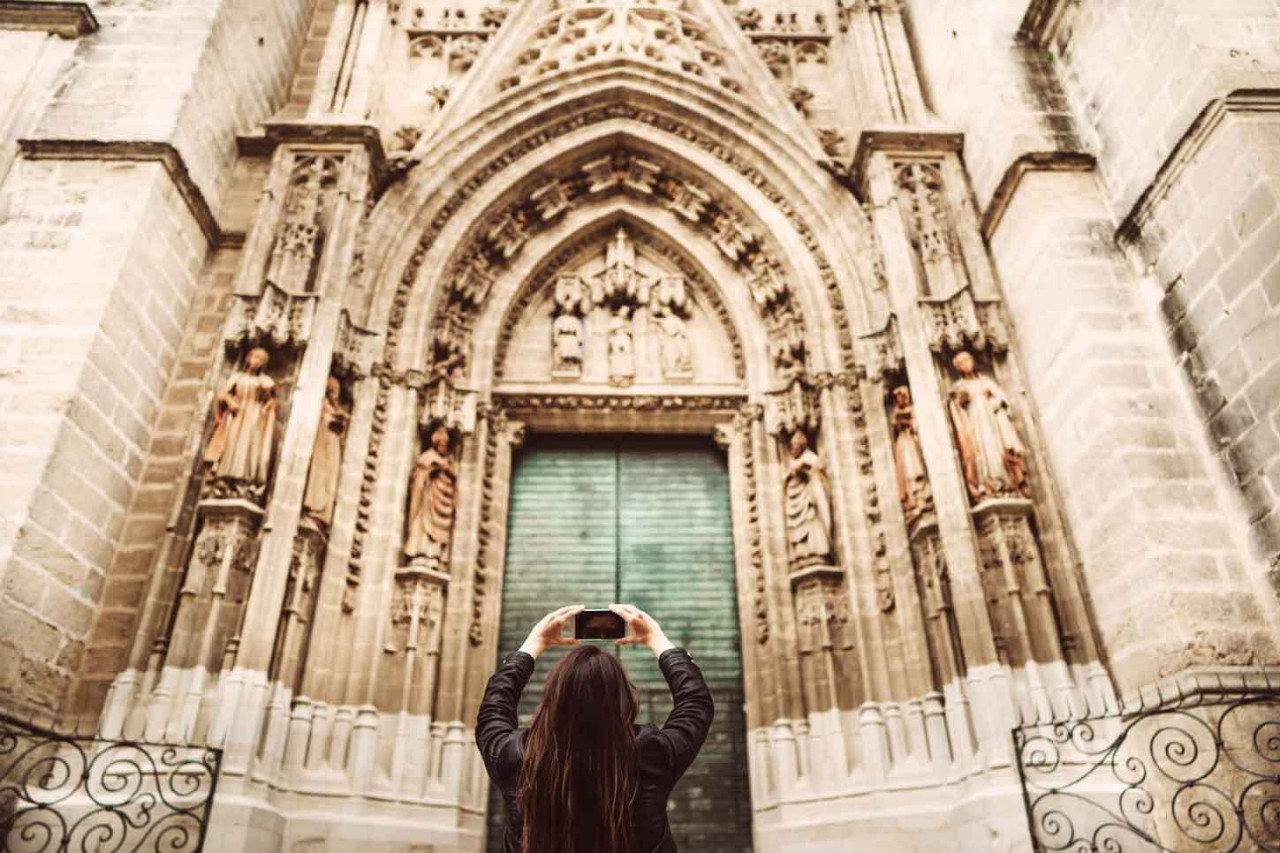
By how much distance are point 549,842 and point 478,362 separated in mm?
7002

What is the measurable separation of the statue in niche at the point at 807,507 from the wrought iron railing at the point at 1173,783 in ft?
7.67

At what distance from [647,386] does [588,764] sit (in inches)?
275

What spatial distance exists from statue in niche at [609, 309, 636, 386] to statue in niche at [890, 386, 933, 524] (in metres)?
2.73

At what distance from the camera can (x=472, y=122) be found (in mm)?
9125

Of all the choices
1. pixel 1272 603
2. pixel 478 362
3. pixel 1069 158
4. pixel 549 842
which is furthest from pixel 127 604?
pixel 1069 158

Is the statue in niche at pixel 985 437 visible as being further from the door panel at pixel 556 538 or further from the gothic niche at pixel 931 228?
the door panel at pixel 556 538

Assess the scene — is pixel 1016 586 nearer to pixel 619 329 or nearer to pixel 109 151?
pixel 619 329

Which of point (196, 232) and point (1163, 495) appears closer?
point (1163, 495)

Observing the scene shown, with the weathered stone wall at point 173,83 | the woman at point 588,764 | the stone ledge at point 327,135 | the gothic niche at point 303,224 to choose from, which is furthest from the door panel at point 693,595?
the woman at point 588,764

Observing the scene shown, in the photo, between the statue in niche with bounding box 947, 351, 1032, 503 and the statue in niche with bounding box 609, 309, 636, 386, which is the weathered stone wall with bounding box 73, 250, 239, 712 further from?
the statue in niche with bounding box 947, 351, 1032, 503

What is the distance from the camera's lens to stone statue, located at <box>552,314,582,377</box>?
29.5ft

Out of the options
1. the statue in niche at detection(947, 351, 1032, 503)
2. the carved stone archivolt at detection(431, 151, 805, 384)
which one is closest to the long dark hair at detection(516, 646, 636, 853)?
the statue in niche at detection(947, 351, 1032, 503)

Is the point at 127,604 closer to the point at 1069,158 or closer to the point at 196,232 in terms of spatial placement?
the point at 196,232

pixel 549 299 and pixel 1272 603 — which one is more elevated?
pixel 549 299
